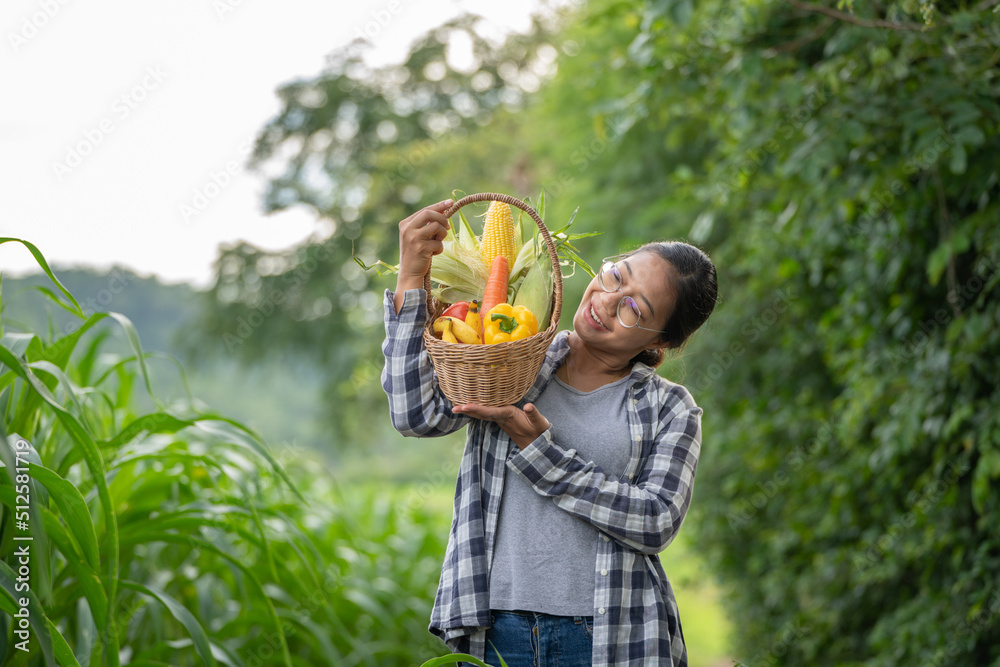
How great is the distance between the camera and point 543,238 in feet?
4.87

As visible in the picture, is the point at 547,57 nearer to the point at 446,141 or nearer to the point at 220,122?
the point at 446,141

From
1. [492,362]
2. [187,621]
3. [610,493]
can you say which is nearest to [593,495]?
[610,493]

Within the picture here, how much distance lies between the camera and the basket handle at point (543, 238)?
1.44m

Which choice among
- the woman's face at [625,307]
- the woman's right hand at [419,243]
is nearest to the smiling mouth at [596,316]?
the woman's face at [625,307]

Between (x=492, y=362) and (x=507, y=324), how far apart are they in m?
0.08

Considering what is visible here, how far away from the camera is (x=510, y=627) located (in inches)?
57.9

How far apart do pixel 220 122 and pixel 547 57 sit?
167 inches

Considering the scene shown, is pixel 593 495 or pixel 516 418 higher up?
pixel 516 418

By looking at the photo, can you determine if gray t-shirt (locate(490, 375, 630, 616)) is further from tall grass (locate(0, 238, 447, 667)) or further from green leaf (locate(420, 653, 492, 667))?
tall grass (locate(0, 238, 447, 667))

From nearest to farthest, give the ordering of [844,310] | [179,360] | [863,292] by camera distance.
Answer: [863,292] < [844,310] < [179,360]

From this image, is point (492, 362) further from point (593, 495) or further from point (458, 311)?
point (593, 495)

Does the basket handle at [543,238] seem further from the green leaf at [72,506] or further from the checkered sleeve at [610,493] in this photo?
the green leaf at [72,506]

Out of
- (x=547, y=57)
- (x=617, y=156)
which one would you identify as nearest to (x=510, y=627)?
(x=617, y=156)

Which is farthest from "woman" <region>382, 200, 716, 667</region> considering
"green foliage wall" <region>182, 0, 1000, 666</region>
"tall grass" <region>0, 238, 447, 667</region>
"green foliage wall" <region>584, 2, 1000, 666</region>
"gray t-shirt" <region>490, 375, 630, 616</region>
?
"green foliage wall" <region>584, 2, 1000, 666</region>
